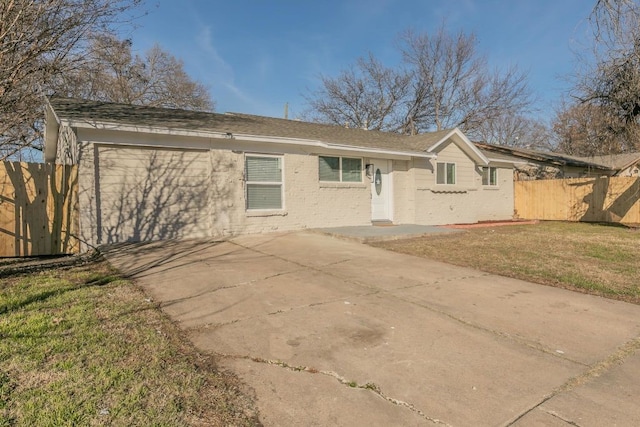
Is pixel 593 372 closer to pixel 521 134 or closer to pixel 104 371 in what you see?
pixel 104 371

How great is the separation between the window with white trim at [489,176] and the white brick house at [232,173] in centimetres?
253

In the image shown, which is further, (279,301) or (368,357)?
(279,301)

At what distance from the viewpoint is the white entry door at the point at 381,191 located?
13523 millimetres

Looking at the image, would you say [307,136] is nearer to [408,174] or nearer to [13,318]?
[408,174]

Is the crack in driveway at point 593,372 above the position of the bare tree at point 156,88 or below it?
below

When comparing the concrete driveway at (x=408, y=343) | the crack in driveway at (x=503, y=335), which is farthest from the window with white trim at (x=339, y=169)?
the crack in driveway at (x=503, y=335)

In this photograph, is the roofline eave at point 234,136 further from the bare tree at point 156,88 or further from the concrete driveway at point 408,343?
the bare tree at point 156,88

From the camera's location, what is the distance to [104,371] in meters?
2.84

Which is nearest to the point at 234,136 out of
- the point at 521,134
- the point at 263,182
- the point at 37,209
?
the point at 263,182

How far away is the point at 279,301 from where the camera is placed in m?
4.80

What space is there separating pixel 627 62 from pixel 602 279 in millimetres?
9897

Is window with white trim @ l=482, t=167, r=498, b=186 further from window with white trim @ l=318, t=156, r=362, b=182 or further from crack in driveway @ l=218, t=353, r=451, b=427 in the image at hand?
crack in driveway @ l=218, t=353, r=451, b=427

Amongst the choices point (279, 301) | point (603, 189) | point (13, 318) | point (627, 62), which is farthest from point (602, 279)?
point (603, 189)

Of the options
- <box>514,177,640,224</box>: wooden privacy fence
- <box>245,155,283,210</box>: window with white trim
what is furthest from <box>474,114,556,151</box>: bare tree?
<box>245,155,283,210</box>: window with white trim
